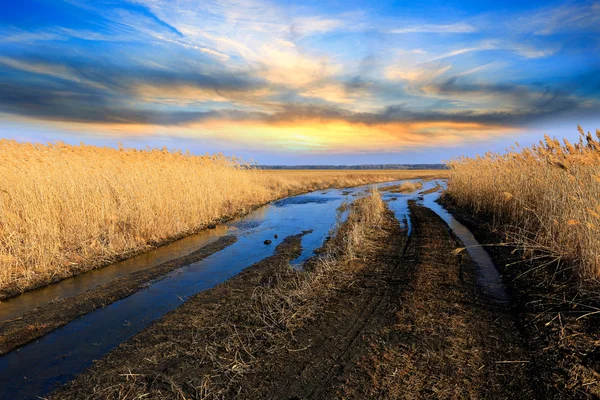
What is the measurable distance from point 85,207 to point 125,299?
486 centimetres

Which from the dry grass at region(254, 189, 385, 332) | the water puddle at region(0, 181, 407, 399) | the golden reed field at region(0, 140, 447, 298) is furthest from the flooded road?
the dry grass at region(254, 189, 385, 332)

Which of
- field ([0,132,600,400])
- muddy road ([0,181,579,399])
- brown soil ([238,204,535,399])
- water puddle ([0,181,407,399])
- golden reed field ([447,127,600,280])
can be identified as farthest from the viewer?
golden reed field ([447,127,600,280])

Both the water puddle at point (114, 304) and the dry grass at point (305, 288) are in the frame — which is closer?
the water puddle at point (114, 304)

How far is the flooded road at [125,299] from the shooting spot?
13.9 feet

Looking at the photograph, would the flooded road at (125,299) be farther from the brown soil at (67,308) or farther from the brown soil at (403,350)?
the brown soil at (403,350)

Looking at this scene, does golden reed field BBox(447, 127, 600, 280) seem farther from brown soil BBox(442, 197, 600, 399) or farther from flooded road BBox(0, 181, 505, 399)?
flooded road BBox(0, 181, 505, 399)

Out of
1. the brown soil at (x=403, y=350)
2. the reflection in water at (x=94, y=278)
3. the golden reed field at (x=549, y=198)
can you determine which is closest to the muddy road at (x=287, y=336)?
the brown soil at (x=403, y=350)

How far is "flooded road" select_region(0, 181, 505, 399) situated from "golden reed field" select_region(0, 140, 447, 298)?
0.61 m

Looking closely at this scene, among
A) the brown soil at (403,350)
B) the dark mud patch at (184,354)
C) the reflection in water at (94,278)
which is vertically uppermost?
the brown soil at (403,350)

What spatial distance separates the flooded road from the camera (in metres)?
4.25

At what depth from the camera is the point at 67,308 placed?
6.13 metres

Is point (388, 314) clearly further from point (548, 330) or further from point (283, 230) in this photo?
point (283, 230)

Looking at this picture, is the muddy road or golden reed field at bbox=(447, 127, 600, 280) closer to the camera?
the muddy road

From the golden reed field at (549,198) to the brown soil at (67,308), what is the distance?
8412 millimetres
